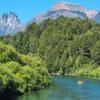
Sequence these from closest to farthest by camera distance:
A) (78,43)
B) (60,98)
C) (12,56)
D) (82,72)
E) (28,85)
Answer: (60,98) < (28,85) < (12,56) < (82,72) < (78,43)

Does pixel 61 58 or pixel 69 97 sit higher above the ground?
pixel 61 58

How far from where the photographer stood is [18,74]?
294 ft

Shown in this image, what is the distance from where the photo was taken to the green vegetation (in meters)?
76.5

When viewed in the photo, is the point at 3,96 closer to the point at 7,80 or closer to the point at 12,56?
the point at 7,80

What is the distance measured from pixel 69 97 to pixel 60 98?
3083 millimetres

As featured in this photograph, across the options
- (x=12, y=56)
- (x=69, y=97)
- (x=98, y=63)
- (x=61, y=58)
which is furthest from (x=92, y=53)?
(x=69, y=97)

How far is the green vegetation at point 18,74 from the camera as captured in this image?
3013 inches

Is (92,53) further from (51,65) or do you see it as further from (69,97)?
(69,97)

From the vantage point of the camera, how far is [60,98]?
81188 millimetres

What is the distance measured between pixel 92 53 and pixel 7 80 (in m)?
108

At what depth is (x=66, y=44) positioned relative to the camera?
197 meters

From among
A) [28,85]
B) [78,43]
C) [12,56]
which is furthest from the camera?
[78,43]

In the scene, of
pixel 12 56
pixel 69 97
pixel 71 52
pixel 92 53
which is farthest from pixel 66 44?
pixel 69 97

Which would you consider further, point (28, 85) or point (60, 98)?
point (28, 85)
